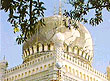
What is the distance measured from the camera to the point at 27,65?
15.1m

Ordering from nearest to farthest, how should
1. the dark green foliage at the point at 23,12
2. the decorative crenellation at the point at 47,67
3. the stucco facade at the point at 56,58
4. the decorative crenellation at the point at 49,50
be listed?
the dark green foliage at the point at 23,12, the stucco facade at the point at 56,58, the decorative crenellation at the point at 47,67, the decorative crenellation at the point at 49,50

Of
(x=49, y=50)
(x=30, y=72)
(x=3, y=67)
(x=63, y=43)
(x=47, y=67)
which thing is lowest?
→ (x=30, y=72)

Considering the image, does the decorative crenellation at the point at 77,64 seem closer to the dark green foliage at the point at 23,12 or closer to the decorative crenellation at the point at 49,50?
the decorative crenellation at the point at 49,50

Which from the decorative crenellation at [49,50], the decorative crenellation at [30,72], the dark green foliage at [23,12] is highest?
the dark green foliage at [23,12]

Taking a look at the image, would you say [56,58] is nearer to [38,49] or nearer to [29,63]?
[29,63]

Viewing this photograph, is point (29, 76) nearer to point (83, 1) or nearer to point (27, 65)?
point (27, 65)

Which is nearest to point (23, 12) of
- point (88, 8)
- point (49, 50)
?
point (88, 8)

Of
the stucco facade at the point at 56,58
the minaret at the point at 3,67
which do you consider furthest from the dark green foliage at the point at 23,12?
the minaret at the point at 3,67

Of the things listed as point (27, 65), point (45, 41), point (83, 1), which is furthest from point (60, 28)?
point (83, 1)

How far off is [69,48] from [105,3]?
37.9 feet

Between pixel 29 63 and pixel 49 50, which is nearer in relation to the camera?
pixel 29 63

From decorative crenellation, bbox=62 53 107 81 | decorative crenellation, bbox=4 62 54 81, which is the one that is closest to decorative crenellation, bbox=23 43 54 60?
decorative crenellation, bbox=62 53 107 81

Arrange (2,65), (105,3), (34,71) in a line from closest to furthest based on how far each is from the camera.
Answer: (105,3) → (34,71) → (2,65)

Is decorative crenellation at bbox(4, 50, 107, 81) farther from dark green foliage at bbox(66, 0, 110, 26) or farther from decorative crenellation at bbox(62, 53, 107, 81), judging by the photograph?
dark green foliage at bbox(66, 0, 110, 26)
